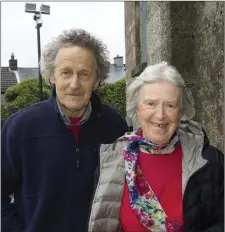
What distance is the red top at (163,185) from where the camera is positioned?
197 centimetres

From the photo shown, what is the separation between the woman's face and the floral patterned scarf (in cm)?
5

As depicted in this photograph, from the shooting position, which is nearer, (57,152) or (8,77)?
(57,152)

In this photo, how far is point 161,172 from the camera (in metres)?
2.05

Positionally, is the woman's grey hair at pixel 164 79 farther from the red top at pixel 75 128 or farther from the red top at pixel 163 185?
the red top at pixel 75 128

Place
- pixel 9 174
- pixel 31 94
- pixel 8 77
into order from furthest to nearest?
pixel 8 77
pixel 31 94
pixel 9 174

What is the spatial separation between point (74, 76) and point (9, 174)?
61 centimetres

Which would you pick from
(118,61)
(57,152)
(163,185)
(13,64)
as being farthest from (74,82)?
(118,61)

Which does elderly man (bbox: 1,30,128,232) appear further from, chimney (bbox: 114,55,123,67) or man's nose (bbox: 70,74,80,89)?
chimney (bbox: 114,55,123,67)

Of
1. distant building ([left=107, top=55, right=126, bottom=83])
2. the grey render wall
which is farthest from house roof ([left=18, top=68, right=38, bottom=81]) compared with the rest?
the grey render wall

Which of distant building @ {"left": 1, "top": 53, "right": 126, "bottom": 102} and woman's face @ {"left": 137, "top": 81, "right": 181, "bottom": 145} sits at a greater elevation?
distant building @ {"left": 1, "top": 53, "right": 126, "bottom": 102}

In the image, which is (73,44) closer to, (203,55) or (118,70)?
(203,55)

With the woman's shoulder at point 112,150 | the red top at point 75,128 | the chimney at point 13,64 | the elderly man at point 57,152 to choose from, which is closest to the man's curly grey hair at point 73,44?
the elderly man at point 57,152

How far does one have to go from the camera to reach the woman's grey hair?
207 cm

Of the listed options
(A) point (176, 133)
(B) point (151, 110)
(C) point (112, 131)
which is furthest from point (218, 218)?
(C) point (112, 131)
